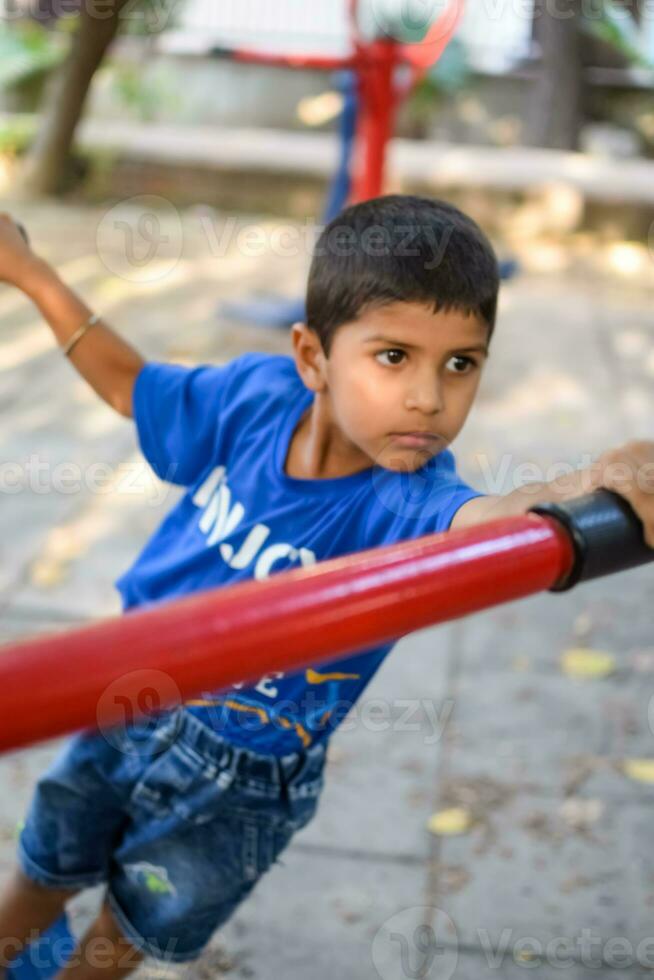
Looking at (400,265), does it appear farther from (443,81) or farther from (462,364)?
(443,81)

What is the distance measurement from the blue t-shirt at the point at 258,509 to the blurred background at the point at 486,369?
2.36 feet

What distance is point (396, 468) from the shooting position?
1.36m

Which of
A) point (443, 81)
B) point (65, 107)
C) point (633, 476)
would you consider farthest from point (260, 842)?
point (443, 81)

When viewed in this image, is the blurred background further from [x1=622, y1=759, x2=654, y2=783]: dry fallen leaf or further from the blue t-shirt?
the blue t-shirt

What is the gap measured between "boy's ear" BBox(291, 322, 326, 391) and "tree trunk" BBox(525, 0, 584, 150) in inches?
307

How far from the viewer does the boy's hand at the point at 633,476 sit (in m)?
1.05

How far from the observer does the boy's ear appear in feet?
4.81

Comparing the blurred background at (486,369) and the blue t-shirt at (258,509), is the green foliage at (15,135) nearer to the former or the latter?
the blurred background at (486,369)

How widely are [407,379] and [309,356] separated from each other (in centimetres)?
19

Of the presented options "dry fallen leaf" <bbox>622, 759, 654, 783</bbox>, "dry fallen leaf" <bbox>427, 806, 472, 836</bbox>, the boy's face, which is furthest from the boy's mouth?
"dry fallen leaf" <bbox>622, 759, 654, 783</bbox>

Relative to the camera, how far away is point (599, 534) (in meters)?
1.00

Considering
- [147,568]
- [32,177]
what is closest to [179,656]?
[147,568]

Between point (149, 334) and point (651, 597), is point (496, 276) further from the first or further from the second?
point (149, 334)

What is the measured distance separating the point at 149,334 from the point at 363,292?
12.3 ft
